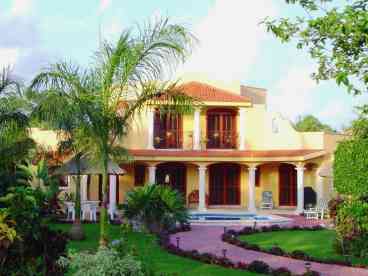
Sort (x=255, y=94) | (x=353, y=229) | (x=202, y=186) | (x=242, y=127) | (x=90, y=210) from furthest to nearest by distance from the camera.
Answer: (x=255, y=94) → (x=242, y=127) → (x=202, y=186) → (x=90, y=210) → (x=353, y=229)

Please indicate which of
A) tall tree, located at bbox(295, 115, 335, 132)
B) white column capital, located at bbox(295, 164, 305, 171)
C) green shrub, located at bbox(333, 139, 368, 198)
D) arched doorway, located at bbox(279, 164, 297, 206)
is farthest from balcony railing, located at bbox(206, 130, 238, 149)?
tall tree, located at bbox(295, 115, 335, 132)

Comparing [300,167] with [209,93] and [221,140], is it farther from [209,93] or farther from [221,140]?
[209,93]

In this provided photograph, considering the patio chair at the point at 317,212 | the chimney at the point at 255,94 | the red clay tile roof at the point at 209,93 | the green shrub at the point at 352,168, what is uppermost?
the chimney at the point at 255,94

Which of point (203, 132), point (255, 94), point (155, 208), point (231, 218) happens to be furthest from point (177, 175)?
point (155, 208)

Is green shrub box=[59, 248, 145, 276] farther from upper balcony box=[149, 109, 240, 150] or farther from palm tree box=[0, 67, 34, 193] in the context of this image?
upper balcony box=[149, 109, 240, 150]

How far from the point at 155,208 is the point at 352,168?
19.8 ft

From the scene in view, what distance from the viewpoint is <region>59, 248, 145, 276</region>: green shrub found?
7.94 m

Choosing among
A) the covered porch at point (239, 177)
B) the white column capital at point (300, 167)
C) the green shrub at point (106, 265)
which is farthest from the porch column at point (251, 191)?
the green shrub at point (106, 265)

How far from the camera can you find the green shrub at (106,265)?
313 inches

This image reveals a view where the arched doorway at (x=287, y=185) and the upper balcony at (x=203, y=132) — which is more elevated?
the upper balcony at (x=203, y=132)

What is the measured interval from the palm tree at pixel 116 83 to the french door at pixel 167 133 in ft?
58.8

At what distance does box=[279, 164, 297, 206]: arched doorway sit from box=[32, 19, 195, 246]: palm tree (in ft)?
63.7

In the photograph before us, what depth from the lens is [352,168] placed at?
18.0m

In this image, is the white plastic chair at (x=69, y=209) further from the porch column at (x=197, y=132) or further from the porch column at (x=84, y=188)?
the porch column at (x=197, y=132)
